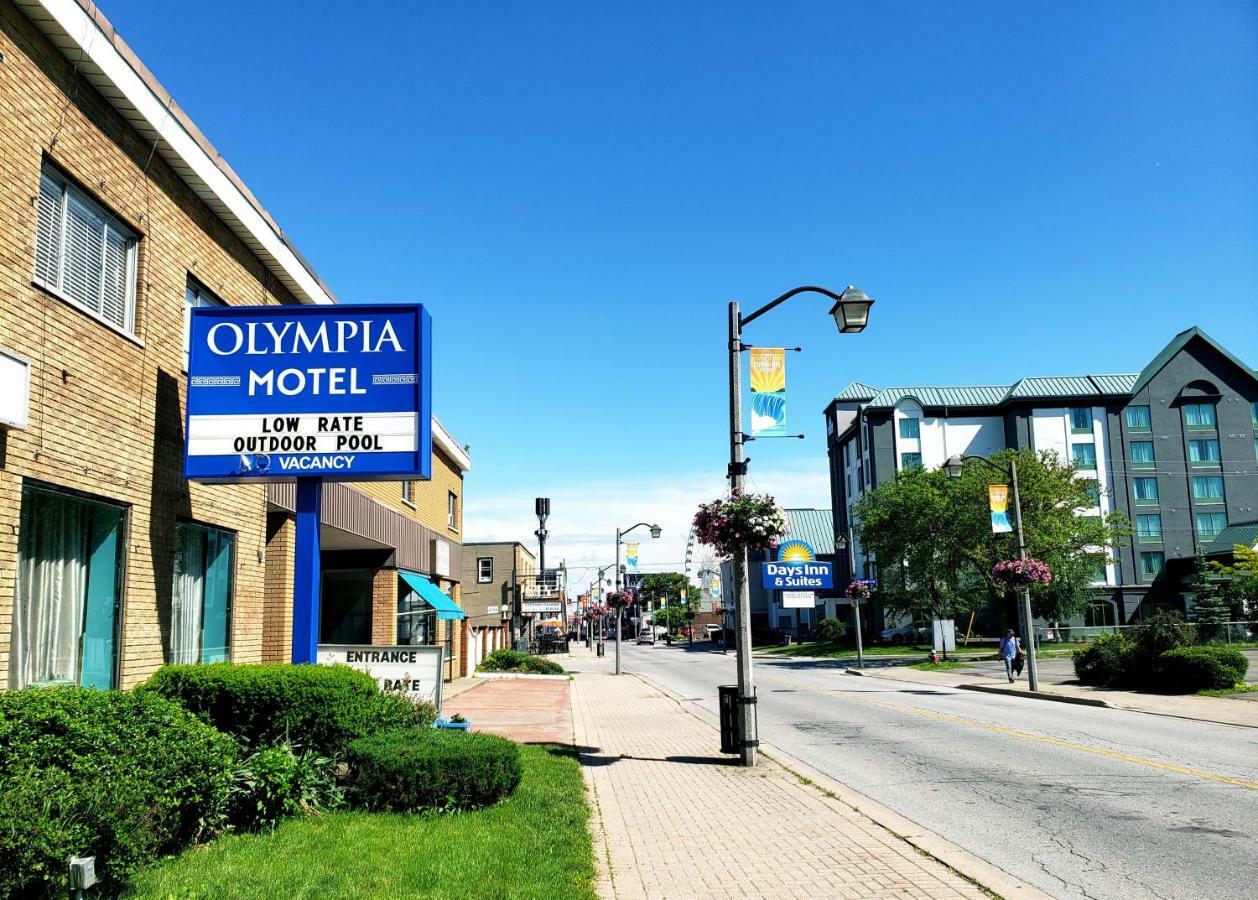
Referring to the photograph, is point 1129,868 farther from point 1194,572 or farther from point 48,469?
point 1194,572

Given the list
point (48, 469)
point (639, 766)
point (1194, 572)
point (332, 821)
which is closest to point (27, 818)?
point (332, 821)

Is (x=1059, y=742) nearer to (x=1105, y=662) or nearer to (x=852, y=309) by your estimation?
(x=852, y=309)

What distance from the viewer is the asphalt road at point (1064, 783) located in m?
7.77

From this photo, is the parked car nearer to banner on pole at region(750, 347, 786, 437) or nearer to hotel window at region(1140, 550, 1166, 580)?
hotel window at region(1140, 550, 1166, 580)

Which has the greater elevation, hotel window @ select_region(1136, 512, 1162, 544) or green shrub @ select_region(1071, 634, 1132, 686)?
hotel window @ select_region(1136, 512, 1162, 544)

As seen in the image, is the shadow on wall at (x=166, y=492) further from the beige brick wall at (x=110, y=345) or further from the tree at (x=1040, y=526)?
the tree at (x=1040, y=526)

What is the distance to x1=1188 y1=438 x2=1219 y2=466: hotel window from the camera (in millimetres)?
67125

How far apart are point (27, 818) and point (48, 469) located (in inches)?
192

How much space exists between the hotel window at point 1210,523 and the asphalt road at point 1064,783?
2048 inches

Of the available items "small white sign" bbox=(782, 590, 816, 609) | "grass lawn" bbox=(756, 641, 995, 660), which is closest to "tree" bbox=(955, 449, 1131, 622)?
"grass lawn" bbox=(756, 641, 995, 660)

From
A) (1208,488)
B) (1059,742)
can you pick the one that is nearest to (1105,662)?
(1059,742)

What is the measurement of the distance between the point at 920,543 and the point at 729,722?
3844cm

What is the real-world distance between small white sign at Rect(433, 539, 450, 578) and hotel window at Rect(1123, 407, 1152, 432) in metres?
54.8

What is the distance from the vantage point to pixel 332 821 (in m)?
8.39
